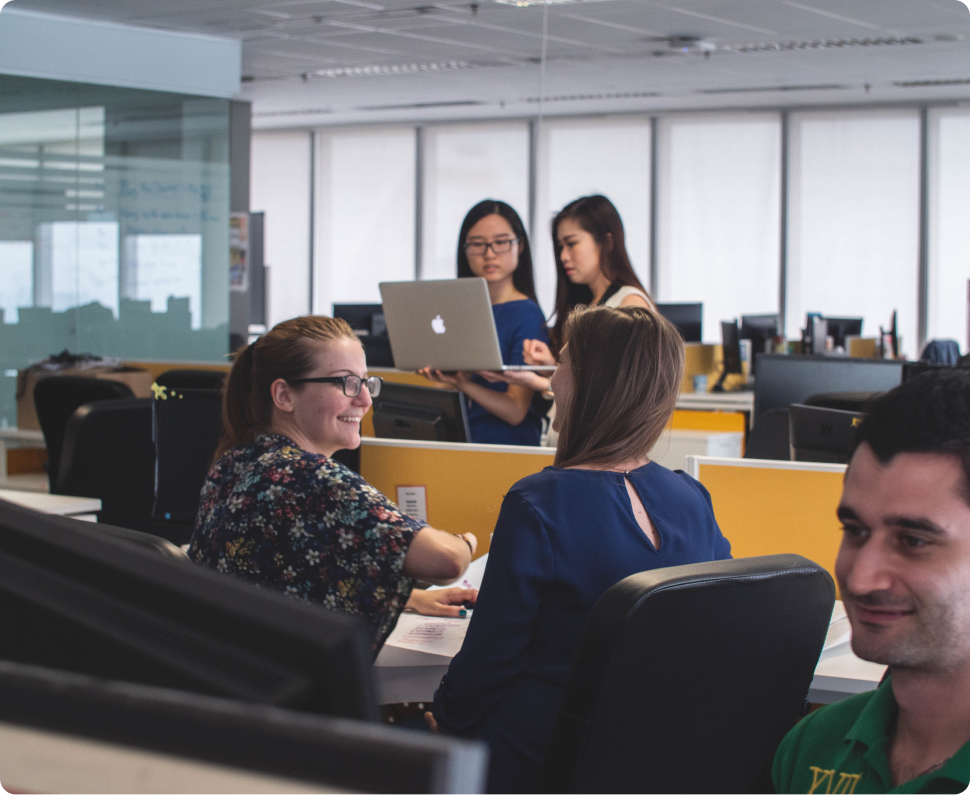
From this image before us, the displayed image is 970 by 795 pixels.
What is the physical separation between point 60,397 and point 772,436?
2.80 m

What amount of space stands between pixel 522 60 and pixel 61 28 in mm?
3110

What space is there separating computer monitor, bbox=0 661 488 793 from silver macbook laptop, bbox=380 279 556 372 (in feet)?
8.77

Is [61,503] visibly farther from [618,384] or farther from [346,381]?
[618,384]

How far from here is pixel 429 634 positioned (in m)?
1.88

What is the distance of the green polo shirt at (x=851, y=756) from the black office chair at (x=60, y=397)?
3392mm

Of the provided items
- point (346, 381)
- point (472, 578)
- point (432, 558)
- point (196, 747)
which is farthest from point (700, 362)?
point (196, 747)

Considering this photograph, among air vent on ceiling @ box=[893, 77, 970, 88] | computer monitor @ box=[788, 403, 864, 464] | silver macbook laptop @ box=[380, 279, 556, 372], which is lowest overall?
computer monitor @ box=[788, 403, 864, 464]

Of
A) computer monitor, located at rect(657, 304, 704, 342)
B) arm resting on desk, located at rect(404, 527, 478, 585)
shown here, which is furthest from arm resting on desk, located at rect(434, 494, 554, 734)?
computer monitor, located at rect(657, 304, 704, 342)

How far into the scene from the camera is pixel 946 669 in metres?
0.85

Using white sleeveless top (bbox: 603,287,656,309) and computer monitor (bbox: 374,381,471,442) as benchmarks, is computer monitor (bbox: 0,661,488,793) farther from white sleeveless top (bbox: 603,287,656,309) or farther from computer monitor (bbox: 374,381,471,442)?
white sleeveless top (bbox: 603,287,656,309)

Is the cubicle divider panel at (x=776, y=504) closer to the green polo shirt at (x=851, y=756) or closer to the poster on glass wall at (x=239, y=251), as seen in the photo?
the green polo shirt at (x=851, y=756)

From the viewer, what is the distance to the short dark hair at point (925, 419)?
2.93 feet

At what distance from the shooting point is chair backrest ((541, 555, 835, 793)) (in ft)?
3.85

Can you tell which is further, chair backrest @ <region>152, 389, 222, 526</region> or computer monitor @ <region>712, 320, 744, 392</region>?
computer monitor @ <region>712, 320, 744, 392</region>
